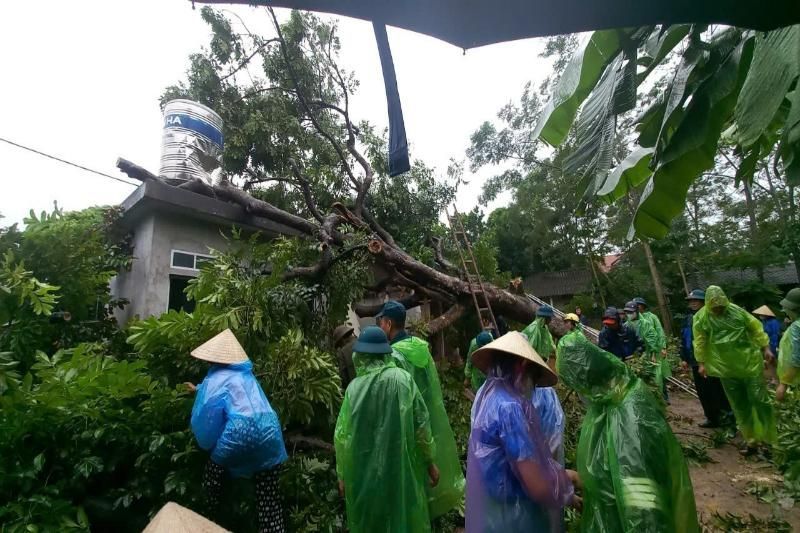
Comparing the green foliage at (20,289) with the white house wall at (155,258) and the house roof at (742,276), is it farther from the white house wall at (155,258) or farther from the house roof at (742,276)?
the house roof at (742,276)

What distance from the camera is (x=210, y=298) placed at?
407cm

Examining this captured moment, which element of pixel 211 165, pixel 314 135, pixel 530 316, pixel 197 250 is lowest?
pixel 530 316

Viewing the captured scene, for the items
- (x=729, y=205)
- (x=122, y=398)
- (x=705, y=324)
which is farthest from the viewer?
(x=729, y=205)

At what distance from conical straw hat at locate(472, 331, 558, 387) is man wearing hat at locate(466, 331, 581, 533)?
0.01 meters

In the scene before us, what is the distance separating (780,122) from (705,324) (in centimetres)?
321

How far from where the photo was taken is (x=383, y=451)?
2.45 m

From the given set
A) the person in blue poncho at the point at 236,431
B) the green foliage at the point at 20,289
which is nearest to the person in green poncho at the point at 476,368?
the person in blue poncho at the point at 236,431

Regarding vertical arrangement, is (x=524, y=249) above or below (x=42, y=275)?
above

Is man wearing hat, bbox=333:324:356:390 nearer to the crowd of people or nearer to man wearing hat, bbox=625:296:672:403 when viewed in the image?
the crowd of people

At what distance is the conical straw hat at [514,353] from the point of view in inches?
84.3

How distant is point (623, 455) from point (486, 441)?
2.00 feet

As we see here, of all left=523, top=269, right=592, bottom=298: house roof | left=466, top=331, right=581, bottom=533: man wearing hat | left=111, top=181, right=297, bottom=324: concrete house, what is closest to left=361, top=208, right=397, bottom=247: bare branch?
left=111, top=181, right=297, bottom=324: concrete house

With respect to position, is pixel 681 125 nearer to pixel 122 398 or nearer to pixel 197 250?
pixel 122 398

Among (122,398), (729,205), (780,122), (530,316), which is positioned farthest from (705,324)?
(729,205)
